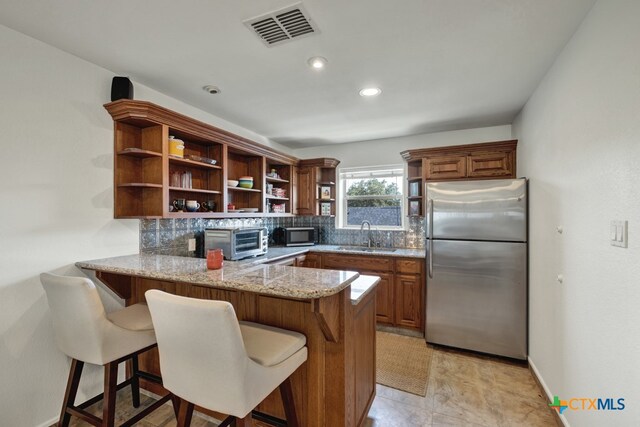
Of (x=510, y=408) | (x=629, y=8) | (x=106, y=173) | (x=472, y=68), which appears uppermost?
(x=472, y=68)

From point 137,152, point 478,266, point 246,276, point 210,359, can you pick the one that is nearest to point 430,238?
point 478,266

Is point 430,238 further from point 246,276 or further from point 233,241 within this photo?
point 246,276

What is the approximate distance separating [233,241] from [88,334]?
4.75ft

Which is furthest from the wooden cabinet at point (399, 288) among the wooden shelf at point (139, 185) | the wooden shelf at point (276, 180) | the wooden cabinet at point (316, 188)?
the wooden shelf at point (139, 185)

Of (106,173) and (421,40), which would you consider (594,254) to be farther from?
(106,173)

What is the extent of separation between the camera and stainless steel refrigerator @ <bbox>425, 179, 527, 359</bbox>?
267cm

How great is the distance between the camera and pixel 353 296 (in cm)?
164

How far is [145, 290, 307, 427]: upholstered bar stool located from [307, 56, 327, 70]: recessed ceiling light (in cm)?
173

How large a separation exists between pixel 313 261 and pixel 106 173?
246 centimetres

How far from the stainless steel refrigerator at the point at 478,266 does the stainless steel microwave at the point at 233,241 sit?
6.36 feet

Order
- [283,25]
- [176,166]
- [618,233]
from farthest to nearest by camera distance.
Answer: [176,166] → [283,25] → [618,233]

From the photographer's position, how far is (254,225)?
3.95 m

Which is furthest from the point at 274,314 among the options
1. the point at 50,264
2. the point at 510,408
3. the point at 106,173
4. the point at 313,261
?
the point at 313,261

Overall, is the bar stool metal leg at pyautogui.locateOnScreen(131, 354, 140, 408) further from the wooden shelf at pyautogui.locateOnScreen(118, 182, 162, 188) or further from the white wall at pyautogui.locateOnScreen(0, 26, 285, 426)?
the wooden shelf at pyautogui.locateOnScreen(118, 182, 162, 188)
